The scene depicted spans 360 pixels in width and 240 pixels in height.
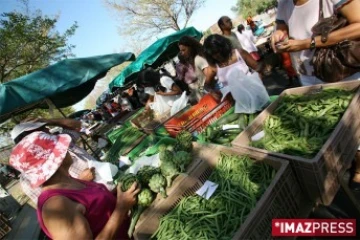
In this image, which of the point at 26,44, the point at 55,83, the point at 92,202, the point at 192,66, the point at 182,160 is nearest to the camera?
the point at 92,202

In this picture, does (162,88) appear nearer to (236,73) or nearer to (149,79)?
(149,79)

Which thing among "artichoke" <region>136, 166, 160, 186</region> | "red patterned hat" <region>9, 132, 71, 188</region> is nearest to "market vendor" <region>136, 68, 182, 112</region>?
"artichoke" <region>136, 166, 160, 186</region>

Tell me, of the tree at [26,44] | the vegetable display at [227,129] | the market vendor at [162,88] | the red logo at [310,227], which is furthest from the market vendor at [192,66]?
the tree at [26,44]

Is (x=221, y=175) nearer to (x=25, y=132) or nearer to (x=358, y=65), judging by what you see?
(x=358, y=65)

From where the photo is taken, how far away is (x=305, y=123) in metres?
2.45

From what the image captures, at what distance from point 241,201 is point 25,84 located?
5227 mm

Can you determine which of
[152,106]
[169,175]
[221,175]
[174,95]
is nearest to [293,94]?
[221,175]

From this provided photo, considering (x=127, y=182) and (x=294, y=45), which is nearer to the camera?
(x=127, y=182)

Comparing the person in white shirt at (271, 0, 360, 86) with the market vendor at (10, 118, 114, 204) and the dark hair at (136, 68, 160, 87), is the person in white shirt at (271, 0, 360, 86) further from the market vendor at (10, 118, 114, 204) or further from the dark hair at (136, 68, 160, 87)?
the dark hair at (136, 68, 160, 87)

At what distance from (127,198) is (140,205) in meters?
0.15

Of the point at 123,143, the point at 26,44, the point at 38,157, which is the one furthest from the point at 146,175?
the point at 26,44

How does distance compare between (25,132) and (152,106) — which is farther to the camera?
(152,106)

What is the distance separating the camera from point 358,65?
2.16 m

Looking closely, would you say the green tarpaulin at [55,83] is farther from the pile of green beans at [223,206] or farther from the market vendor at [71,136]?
the pile of green beans at [223,206]
